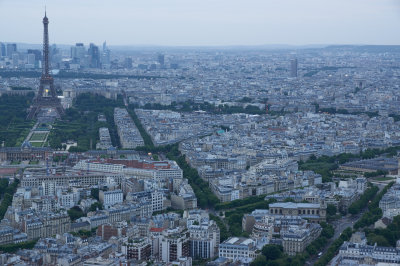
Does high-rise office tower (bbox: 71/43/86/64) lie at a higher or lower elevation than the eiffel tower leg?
higher

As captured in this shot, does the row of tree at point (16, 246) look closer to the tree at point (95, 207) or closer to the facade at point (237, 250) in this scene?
the tree at point (95, 207)

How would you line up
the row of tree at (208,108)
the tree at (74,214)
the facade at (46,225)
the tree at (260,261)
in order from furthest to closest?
the row of tree at (208,108) < the tree at (74,214) < the facade at (46,225) < the tree at (260,261)

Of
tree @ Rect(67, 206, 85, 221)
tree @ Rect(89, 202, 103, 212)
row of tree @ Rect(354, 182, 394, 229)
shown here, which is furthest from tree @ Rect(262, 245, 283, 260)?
tree @ Rect(89, 202, 103, 212)

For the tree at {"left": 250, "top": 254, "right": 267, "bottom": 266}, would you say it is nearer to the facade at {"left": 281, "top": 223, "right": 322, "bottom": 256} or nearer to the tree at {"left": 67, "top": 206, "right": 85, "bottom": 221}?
the facade at {"left": 281, "top": 223, "right": 322, "bottom": 256}

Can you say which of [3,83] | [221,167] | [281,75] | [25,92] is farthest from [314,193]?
[281,75]

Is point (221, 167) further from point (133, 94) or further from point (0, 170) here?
point (133, 94)

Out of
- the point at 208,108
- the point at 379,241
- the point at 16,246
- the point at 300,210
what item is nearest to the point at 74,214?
the point at 16,246

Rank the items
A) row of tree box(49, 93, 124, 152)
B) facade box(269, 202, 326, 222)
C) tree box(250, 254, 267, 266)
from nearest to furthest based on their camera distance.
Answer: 1. tree box(250, 254, 267, 266)
2. facade box(269, 202, 326, 222)
3. row of tree box(49, 93, 124, 152)

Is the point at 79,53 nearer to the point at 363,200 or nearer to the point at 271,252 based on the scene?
the point at 363,200

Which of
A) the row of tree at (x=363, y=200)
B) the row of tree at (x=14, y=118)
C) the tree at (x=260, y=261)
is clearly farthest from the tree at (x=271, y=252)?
the row of tree at (x=14, y=118)
